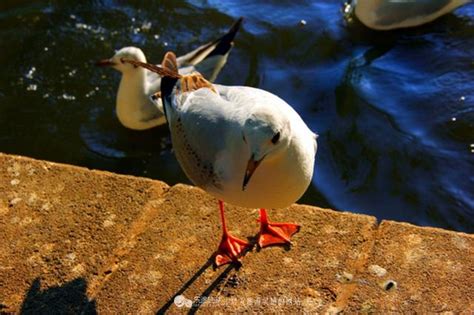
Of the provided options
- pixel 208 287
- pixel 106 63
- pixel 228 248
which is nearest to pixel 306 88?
pixel 106 63

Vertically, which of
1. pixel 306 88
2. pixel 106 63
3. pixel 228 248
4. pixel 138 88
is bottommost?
pixel 306 88

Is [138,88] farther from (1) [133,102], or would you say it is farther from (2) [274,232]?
(2) [274,232]

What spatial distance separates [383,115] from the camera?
6078 mm

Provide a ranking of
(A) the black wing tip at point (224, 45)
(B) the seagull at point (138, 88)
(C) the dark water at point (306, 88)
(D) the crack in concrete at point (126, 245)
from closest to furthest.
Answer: (D) the crack in concrete at point (126, 245), (C) the dark water at point (306, 88), (B) the seagull at point (138, 88), (A) the black wing tip at point (224, 45)

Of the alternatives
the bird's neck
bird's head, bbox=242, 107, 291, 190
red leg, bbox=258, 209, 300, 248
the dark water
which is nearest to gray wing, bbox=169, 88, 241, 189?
bird's head, bbox=242, 107, 291, 190

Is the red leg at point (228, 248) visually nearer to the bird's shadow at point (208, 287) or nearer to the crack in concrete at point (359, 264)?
the bird's shadow at point (208, 287)

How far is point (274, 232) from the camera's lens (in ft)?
10.2

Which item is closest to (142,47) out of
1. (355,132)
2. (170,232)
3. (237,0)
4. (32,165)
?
(237,0)

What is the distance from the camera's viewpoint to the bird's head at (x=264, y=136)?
2.63 m

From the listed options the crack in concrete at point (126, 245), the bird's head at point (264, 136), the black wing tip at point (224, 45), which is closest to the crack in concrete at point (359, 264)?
the bird's head at point (264, 136)

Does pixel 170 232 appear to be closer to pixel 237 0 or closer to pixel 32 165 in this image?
pixel 32 165

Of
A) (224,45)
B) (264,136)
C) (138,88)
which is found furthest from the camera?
(224,45)

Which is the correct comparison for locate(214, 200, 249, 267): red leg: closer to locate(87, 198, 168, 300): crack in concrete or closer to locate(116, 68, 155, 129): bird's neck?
locate(87, 198, 168, 300): crack in concrete

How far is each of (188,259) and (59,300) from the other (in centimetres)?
62
